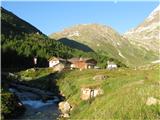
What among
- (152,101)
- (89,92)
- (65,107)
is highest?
(152,101)

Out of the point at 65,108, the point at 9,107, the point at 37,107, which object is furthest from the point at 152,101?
the point at 37,107

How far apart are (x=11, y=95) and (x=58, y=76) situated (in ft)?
170

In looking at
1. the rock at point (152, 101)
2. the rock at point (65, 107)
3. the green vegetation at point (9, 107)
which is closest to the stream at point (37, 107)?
the rock at point (65, 107)

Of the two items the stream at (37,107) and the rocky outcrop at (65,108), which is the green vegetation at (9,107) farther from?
the rocky outcrop at (65,108)

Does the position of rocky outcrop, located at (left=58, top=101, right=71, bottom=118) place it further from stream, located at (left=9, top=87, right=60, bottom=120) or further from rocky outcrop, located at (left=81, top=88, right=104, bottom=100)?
rocky outcrop, located at (left=81, top=88, right=104, bottom=100)

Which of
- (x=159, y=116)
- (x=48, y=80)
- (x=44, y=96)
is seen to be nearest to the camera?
(x=159, y=116)

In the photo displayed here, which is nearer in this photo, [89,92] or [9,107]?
[9,107]

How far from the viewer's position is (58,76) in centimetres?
12338

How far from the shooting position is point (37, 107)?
80.9 m

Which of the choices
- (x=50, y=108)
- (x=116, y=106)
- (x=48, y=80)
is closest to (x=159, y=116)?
(x=116, y=106)

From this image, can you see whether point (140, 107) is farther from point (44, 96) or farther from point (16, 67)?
point (16, 67)

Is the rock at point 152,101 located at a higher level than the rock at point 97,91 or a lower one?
higher

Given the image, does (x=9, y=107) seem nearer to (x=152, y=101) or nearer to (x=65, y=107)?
(x=65, y=107)

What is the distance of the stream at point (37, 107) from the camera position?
67544 millimetres
